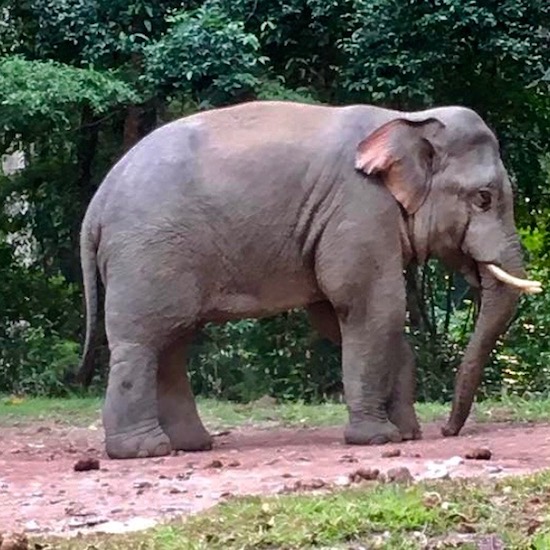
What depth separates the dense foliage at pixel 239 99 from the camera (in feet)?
43.4

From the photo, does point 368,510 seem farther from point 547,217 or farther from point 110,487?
point 547,217

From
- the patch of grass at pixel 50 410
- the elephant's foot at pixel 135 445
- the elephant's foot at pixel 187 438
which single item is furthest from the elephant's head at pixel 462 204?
the patch of grass at pixel 50 410

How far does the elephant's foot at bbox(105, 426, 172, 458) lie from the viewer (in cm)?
875

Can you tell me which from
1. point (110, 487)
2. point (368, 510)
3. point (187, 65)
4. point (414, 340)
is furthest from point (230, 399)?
point (368, 510)

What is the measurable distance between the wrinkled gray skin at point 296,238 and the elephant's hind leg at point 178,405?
0.4 inches

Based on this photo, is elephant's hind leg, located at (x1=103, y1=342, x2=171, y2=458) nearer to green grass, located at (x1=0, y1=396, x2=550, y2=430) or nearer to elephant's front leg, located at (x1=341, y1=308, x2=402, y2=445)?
elephant's front leg, located at (x1=341, y1=308, x2=402, y2=445)

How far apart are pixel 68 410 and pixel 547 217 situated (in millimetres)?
5452

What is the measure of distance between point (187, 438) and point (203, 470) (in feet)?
4.96

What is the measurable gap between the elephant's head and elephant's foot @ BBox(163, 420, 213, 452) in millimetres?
1419

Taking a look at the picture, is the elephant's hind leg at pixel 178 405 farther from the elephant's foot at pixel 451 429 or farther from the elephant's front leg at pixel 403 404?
the elephant's foot at pixel 451 429

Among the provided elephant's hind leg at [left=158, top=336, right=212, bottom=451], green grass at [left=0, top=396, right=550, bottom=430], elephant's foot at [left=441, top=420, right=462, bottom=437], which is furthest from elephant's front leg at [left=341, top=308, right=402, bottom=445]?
green grass at [left=0, top=396, right=550, bottom=430]

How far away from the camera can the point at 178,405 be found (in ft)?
30.8

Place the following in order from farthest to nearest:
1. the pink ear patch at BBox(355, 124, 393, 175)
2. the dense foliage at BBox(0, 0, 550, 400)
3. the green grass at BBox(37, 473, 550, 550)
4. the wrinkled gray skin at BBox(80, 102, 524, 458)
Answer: the dense foliage at BBox(0, 0, 550, 400) < the pink ear patch at BBox(355, 124, 393, 175) < the wrinkled gray skin at BBox(80, 102, 524, 458) < the green grass at BBox(37, 473, 550, 550)

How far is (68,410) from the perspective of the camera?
12.8 m
